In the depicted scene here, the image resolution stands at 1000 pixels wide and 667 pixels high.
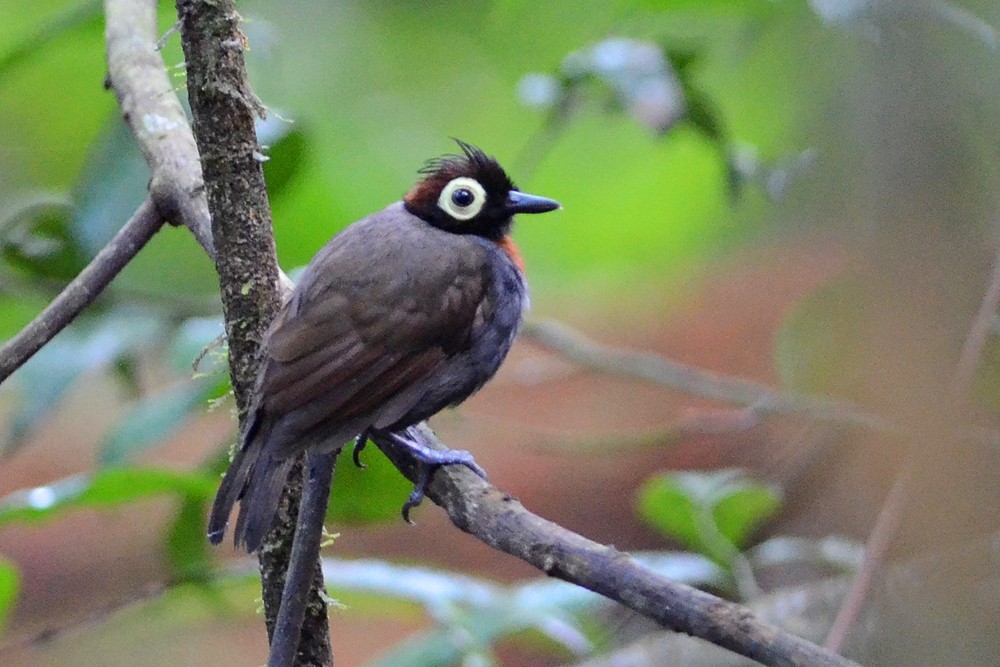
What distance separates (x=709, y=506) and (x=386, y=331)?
3.57 feet

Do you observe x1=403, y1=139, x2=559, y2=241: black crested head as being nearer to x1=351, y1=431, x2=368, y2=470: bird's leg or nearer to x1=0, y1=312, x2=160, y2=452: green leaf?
x1=351, y1=431, x2=368, y2=470: bird's leg

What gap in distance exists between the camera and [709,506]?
277cm

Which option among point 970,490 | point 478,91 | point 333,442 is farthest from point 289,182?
point 478,91

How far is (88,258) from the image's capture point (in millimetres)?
2707

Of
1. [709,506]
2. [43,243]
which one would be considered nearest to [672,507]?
[709,506]

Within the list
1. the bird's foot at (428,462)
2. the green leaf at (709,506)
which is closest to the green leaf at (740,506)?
the green leaf at (709,506)

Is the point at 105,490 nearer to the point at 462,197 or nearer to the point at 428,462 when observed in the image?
the point at 428,462

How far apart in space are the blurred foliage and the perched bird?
380 millimetres

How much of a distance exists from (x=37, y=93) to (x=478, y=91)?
1.95 meters

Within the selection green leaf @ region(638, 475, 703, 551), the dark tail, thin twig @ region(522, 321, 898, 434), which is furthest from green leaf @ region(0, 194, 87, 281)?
green leaf @ region(638, 475, 703, 551)

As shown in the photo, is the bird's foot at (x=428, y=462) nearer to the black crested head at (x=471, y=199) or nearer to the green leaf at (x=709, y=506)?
the black crested head at (x=471, y=199)

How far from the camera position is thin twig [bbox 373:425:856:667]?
1.20 meters

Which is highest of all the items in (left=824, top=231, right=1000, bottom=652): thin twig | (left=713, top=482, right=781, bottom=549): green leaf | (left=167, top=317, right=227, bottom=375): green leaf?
(left=713, top=482, right=781, bottom=549): green leaf

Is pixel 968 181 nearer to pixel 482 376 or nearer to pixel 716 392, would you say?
pixel 482 376
